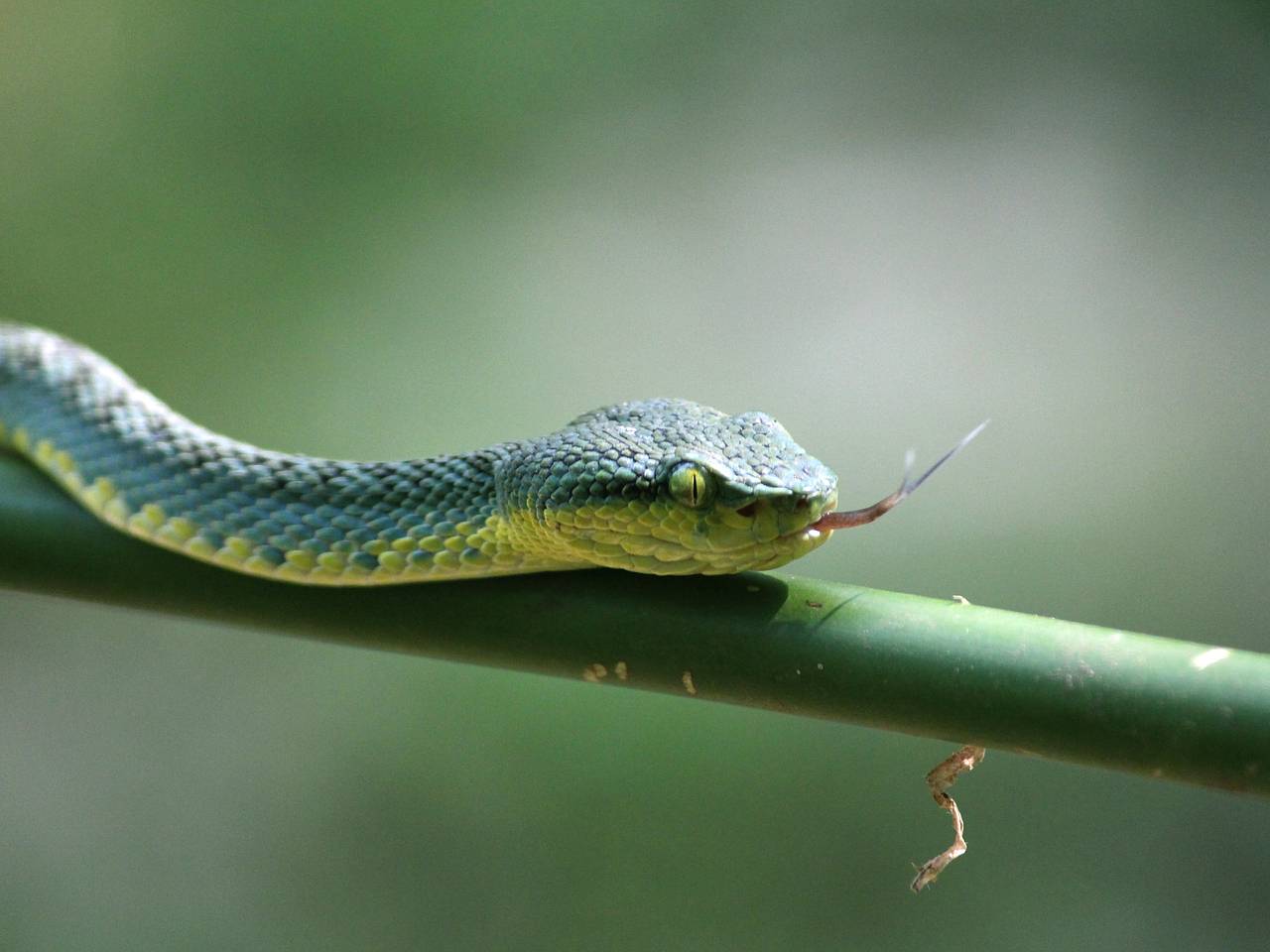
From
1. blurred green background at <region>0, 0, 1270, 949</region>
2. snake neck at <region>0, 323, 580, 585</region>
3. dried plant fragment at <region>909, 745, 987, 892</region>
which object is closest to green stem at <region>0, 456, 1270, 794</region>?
snake neck at <region>0, 323, 580, 585</region>

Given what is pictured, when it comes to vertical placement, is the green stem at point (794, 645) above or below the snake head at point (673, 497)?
below

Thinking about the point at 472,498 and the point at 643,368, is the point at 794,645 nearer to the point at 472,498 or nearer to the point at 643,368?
the point at 472,498

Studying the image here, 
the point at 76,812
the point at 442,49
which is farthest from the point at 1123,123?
the point at 76,812

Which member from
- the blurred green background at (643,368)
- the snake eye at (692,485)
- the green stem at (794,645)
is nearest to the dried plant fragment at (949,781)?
the green stem at (794,645)

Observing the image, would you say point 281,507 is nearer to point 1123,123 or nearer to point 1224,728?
point 1224,728

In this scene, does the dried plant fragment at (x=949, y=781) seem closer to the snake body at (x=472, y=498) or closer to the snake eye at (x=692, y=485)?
the snake body at (x=472, y=498)

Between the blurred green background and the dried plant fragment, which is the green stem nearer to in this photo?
the dried plant fragment

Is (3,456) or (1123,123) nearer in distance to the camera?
(3,456)

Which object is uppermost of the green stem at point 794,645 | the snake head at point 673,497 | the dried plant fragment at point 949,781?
the snake head at point 673,497
